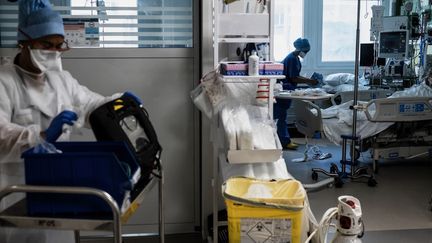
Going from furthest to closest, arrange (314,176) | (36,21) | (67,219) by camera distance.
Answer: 1. (314,176)
2. (36,21)
3. (67,219)

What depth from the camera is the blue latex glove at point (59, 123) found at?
1608 mm

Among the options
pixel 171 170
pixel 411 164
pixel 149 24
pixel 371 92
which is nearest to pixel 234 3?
pixel 149 24

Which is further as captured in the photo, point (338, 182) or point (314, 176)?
point (314, 176)

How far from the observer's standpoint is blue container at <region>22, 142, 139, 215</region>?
1.51 metres

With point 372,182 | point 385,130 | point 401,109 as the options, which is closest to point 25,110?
point 372,182

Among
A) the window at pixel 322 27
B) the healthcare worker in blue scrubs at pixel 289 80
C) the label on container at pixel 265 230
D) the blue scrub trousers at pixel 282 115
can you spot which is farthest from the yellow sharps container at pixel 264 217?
the window at pixel 322 27

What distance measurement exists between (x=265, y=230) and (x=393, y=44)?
491 cm

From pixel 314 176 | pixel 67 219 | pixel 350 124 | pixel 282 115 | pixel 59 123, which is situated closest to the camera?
pixel 67 219

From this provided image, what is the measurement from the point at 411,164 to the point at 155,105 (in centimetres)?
365

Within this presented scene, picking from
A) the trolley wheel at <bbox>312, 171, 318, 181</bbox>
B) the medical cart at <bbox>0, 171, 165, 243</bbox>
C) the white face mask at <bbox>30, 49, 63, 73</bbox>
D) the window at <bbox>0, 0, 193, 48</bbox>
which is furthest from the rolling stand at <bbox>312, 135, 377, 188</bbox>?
the medical cart at <bbox>0, 171, 165, 243</bbox>

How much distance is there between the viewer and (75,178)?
1537 millimetres

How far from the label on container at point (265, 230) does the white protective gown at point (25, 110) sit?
81 cm

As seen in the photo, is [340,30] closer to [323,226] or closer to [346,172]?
[346,172]

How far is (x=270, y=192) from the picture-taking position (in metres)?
2.22
